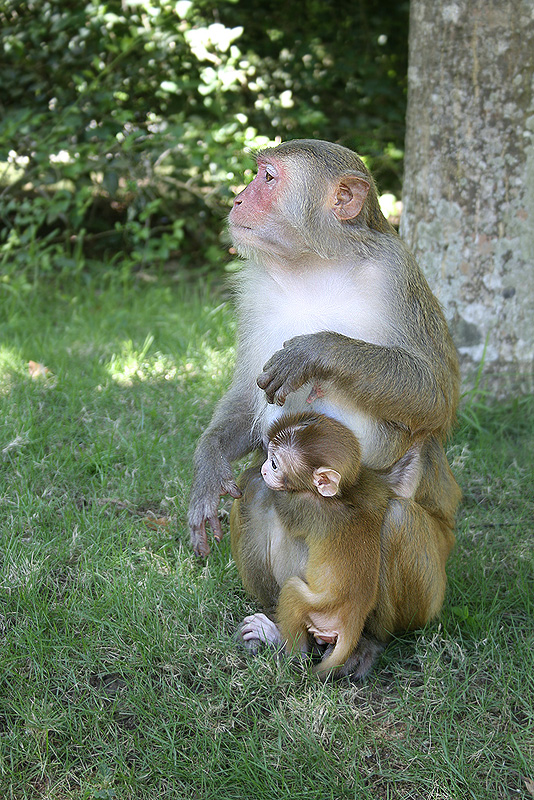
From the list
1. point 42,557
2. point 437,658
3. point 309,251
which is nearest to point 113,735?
point 42,557

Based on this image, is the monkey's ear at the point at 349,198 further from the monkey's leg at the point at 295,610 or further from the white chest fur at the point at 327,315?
the monkey's leg at the point at 295,610

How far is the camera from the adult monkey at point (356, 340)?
254 cm

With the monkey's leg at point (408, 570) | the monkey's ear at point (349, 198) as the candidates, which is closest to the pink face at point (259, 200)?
the monkey's ear at point (349, 198)

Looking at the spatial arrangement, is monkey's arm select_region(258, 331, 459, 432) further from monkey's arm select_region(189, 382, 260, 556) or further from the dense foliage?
the dense foliage

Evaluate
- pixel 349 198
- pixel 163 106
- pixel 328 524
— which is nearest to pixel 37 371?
pixel 349 198

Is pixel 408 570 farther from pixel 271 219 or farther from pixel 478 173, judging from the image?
pixel 478 173

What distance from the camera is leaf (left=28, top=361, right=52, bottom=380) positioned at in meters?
4.31

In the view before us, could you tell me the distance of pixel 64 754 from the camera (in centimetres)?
233

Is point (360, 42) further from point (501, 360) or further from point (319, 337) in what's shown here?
point (319, 337)

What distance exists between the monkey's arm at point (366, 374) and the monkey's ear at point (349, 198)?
16.1 inches

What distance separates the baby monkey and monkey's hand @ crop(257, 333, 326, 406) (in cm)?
11

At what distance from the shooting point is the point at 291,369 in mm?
2488

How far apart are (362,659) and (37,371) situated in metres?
2.42

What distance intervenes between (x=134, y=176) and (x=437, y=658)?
4.54 meters
